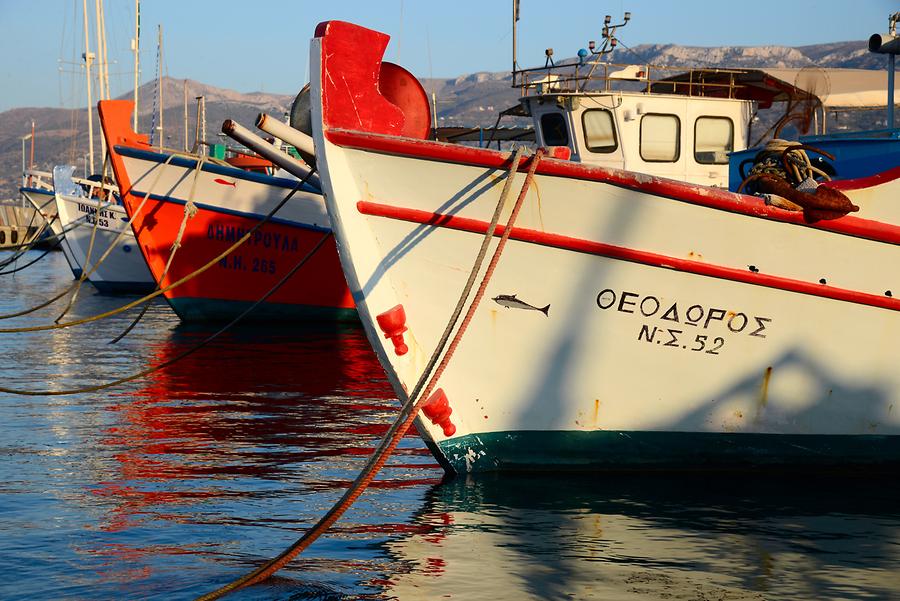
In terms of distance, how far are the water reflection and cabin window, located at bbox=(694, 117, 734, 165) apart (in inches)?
275

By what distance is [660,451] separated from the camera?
7551mm

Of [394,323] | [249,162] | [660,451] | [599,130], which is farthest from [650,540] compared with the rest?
[249,162]

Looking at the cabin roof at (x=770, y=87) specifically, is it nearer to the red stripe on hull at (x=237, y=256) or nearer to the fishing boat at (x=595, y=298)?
the red stripe on hull at (x=237, y=256)

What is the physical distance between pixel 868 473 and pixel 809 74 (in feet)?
27.2

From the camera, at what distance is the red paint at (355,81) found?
260 inches

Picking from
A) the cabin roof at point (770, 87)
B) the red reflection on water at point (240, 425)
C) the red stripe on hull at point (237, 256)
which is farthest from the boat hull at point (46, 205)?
the cabin roof at point (770, 87)

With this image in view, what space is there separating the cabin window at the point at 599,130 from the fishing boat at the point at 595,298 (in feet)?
22.4

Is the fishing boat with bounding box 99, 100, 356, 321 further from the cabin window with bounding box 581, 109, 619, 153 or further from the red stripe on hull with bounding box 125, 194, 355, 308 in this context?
the cabin window with bounding box 581, 109, 619, 153

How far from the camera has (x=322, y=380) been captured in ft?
41.8

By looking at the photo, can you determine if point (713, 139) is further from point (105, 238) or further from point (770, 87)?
point (105, 238)

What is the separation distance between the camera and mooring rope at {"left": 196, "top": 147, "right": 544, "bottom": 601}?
524cm

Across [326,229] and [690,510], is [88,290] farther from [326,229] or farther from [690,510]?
[690,510]

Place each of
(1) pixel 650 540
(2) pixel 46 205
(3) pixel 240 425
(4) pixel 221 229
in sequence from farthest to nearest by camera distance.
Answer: (2) pixel 46 205 < (4) pixel 221 229 < (3) pixel 240 425 < (1) pixel 650 540

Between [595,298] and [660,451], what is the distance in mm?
1260
